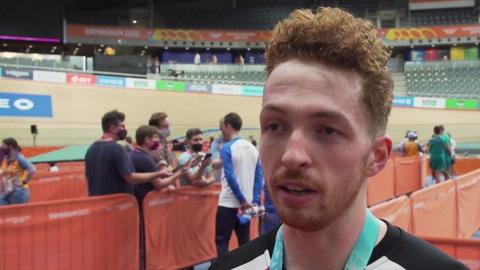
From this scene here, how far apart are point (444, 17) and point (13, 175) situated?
36.7 meters

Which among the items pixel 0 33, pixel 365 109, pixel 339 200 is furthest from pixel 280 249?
pixel 0 33

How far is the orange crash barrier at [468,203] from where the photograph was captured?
5.73 m

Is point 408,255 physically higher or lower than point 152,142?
higher

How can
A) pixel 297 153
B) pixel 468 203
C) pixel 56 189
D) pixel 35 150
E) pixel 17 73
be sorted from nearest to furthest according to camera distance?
pixel 297 153, pixel 468 203, pixel 56 189, pixel 35 150, pixel 17 73

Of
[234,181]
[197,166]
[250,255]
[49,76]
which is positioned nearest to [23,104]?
[49,76]

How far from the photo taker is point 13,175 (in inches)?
234

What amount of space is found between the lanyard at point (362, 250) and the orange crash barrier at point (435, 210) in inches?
130

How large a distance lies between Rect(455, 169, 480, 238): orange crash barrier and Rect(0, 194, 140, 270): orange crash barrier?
3836 millimetres

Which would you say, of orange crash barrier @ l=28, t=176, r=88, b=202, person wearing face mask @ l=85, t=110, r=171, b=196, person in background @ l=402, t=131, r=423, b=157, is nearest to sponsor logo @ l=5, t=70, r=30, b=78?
orange crash barrier @ l=28, t=176, r=88, b=202

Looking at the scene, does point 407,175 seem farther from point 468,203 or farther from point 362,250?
point 362,250

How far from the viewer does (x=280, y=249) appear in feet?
3.55

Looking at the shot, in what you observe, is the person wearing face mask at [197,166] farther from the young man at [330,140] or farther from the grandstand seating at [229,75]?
the grandstand seating at [229,75]

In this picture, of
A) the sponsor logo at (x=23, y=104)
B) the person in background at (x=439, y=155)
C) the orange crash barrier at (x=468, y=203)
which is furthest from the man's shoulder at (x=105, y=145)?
the sponsor logo at (x=23, y=104)

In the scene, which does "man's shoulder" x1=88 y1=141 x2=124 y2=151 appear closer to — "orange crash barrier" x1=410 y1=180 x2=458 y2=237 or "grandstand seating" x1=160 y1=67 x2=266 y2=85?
"orange crash barrier" x1=410 y1=180 x2=458 y2=237
